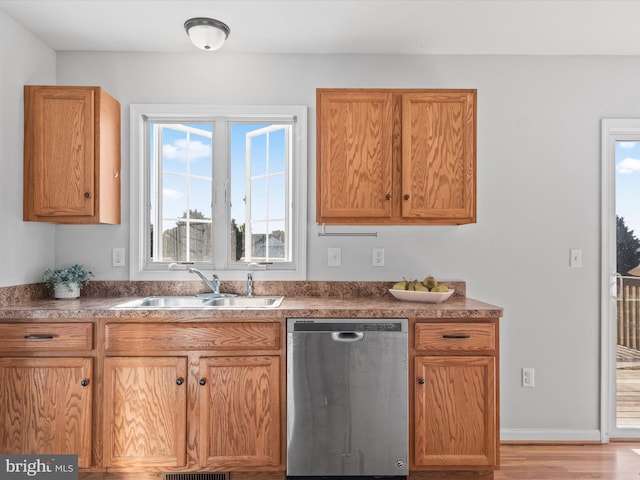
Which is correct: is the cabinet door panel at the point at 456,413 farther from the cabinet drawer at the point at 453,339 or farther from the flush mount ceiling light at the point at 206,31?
the flush mount ceiling light at the point at 206,31

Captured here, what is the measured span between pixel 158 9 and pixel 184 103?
1.97ft

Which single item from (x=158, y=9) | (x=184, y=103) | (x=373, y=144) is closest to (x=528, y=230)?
(x=373, y=144)

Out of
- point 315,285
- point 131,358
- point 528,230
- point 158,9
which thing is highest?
point 158,9

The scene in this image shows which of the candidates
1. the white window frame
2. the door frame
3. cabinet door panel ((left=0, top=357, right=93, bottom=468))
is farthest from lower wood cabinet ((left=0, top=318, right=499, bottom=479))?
the door frame

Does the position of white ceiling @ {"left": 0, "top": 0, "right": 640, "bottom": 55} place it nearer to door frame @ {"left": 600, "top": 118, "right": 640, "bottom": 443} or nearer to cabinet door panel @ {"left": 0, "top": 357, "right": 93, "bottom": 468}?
door frame @ {"left": 600, "top": 118, "right": 640, "bottom": 443}

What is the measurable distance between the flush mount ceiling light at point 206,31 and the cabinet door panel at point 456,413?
2.05 m

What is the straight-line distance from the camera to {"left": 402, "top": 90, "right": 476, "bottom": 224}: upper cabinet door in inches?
95.7

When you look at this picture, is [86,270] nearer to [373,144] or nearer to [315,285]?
[315,285]

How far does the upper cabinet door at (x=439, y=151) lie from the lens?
2430mm

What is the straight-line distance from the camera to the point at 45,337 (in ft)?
6.91

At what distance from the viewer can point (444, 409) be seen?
7.04 ft

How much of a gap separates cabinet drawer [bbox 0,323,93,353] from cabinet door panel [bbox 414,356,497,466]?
1683 millimetres

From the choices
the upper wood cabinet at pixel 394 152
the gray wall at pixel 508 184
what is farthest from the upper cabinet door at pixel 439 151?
the gray wall at pixel 508 184
